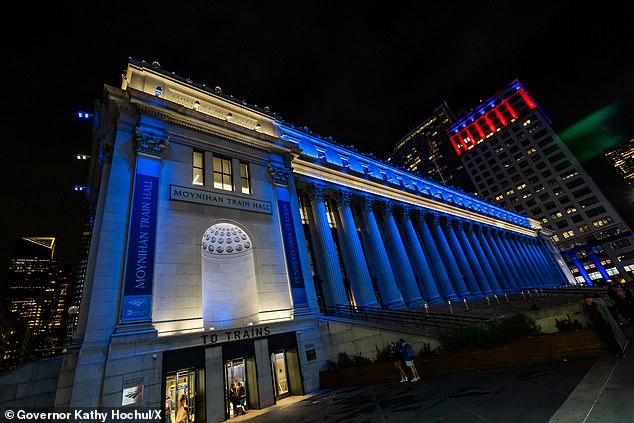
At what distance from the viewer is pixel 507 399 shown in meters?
6.84

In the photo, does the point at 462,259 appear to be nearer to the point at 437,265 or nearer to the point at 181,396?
the point at 437,265

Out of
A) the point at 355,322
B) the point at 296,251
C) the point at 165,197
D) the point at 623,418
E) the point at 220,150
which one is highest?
the point at 220,150

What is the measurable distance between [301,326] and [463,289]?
28696 mm

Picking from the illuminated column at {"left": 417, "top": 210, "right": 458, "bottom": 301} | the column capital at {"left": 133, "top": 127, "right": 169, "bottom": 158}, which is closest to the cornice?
the illuminated column at {"left": 417, "top": 210, "right": 458, "bottom": 301}

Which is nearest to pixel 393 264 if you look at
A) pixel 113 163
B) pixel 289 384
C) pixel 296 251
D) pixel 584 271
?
pixel 296 251

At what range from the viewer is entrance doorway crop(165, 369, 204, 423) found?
13.2m

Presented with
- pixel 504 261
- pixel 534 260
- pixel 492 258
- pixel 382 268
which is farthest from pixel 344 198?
pixel 534 260

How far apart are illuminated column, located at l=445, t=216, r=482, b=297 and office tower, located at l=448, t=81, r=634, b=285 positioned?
74.4m

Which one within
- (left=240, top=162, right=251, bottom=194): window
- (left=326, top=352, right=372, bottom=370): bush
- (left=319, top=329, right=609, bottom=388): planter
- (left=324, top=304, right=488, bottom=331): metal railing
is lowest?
(left=319, top=329, right=609, bottom=388): planter

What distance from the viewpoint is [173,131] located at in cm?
2058

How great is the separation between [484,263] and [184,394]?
48.7 m

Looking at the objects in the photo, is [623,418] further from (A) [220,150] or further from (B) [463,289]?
(B) [463,289]

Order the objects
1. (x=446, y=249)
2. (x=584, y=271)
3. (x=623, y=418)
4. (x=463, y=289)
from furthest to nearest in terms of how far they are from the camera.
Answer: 1. (x=584, y=271)
2. (x=446, y=249)
3. (x=463, y=289)
4. (x=623, y=418)

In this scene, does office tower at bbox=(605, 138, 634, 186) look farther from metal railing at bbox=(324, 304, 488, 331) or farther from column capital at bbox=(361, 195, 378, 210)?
metal railing at bbox=(324, 304, 488, 331)
